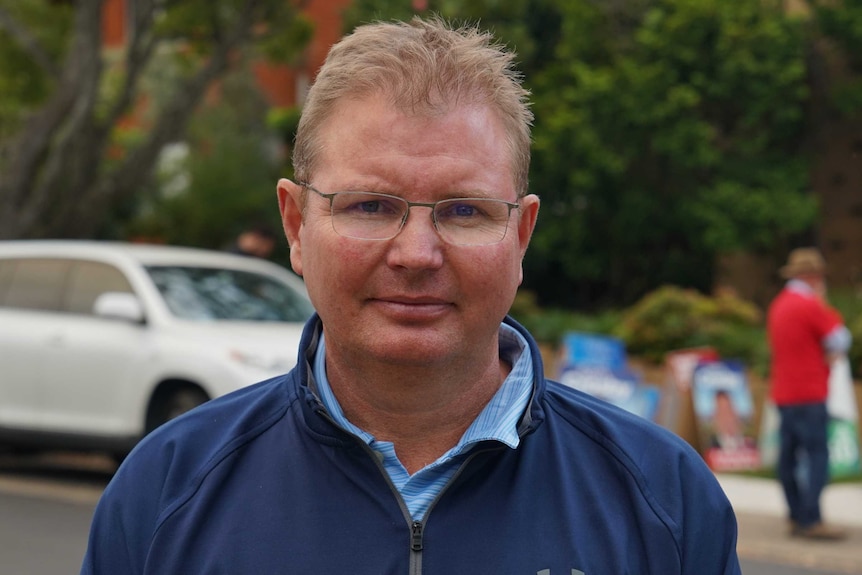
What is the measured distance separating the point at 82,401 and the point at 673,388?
17.7 feet

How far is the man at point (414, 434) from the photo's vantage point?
1899mm

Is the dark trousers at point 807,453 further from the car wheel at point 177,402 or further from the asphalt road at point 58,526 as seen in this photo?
the car wheel at point 177,402

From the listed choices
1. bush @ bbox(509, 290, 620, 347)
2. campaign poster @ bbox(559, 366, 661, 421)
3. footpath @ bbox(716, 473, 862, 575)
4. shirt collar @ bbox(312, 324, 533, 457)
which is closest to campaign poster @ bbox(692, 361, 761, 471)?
footpath @ bbox(716, 473, 862, 575)

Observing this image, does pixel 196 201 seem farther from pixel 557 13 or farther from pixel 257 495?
pixel 257 495

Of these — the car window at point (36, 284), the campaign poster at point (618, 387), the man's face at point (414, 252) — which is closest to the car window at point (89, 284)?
the car window at point (36, 284)

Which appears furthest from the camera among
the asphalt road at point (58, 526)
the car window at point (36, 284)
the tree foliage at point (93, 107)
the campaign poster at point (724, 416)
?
the tree foliage at point (93, 107)

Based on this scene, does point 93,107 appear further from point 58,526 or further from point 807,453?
point 807,453

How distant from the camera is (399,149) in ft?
6.30

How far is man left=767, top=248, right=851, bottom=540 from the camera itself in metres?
9.23

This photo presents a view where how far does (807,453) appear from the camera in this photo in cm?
930

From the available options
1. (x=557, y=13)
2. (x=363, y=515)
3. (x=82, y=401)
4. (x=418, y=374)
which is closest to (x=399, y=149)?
(x=418, y=374)

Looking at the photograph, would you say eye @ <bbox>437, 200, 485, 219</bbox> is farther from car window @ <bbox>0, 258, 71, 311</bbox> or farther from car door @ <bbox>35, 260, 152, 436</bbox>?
car window @ <bbox>0, 258, 71, 311</bbox>

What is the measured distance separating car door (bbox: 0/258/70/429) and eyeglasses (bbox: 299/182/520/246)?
879 cm

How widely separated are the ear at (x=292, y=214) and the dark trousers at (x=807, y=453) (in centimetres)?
768
